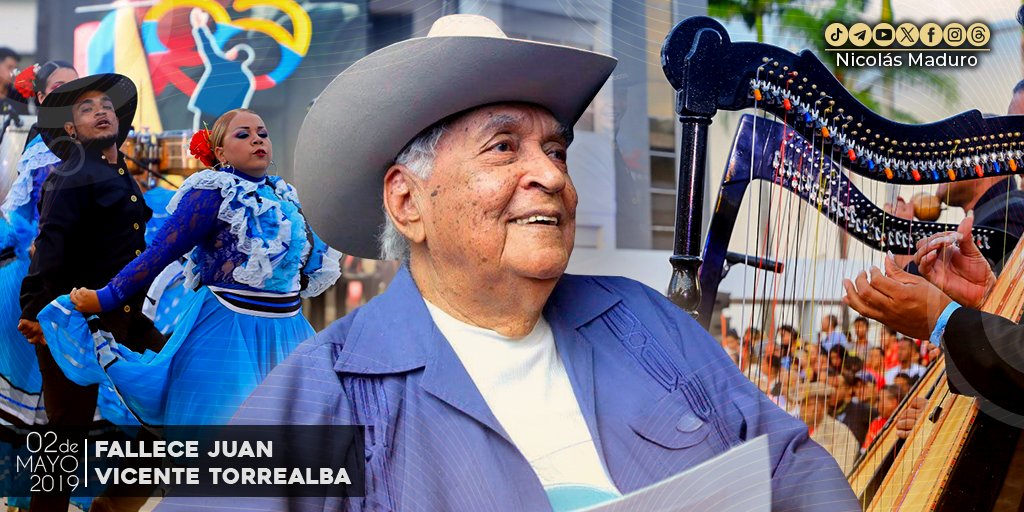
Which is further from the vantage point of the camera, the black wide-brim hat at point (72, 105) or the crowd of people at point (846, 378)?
the crowd of people at point (846, 378)

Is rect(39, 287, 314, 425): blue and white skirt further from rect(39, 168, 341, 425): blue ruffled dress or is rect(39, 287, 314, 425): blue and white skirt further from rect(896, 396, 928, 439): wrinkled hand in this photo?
rect(896, 396, 928, 439): wrinkled hand

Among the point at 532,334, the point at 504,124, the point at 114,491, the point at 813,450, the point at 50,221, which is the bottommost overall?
the point at 114,491

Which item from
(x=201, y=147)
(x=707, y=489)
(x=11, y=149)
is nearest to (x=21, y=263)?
(x=11, y=149)

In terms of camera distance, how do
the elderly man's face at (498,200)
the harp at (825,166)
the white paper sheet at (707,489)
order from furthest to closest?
the harp at (825,166)
the elderly man's face at (498,200)
the white paper sheet at (707,489)

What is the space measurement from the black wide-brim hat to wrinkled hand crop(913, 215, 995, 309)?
2278 mm

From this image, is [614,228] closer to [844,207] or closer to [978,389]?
[844,207]

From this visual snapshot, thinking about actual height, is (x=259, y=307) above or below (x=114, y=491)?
above

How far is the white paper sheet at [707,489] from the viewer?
199 centimetres

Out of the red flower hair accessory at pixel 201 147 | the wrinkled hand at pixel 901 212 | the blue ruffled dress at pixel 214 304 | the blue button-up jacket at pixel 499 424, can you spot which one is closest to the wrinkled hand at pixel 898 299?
the wrinkled hand at pixel 901 212

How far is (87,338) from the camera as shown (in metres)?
2.67

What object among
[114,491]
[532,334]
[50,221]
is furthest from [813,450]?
[50,221]

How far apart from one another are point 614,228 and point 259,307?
103 centimetres

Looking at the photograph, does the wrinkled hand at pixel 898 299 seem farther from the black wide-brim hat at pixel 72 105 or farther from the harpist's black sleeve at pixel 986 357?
the black wide-brim hat at pixel 72 105

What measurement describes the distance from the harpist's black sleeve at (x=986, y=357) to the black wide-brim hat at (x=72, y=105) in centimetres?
225
